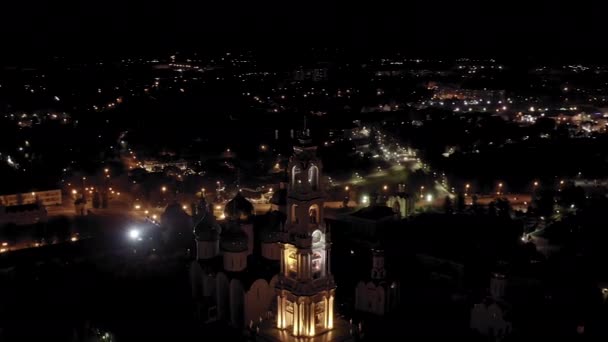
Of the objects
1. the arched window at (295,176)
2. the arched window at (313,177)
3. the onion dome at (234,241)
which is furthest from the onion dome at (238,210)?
the arched window at (313,177)

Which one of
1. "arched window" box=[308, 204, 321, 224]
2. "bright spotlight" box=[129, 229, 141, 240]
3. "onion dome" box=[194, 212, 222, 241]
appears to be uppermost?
"arched window" box=[308, 204, 321, 224]

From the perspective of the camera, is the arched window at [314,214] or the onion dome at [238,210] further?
the onion dome at [238,210]

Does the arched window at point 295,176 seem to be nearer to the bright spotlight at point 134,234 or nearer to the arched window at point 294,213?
the arched window at point 294,213

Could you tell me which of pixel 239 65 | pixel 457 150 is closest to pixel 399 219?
pixel 457 150

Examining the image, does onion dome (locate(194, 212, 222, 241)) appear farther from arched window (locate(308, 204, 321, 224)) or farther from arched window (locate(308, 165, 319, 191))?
arched window (locate(308, 165, 319, 191))

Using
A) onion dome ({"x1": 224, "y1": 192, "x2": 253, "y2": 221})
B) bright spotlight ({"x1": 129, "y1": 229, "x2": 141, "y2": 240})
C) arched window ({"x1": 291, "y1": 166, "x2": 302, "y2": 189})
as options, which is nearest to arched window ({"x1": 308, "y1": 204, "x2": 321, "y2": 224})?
arched window ({"x1": 291, "y1": 166, "x2": 302, "y2": 189})

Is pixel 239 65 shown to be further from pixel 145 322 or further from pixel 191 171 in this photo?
pixel 145 322

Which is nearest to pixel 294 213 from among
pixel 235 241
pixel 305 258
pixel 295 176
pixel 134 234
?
pixel 295 176

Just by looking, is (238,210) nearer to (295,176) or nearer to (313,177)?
(295,176)
